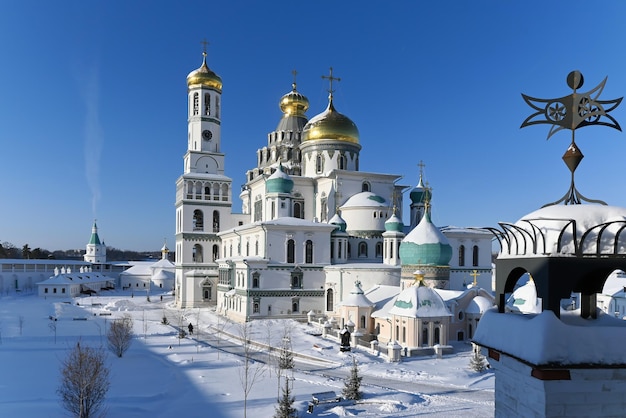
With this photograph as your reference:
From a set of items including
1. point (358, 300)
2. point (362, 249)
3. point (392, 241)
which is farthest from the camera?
point (362, 249)

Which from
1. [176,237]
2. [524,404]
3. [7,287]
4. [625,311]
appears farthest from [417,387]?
[7,287]

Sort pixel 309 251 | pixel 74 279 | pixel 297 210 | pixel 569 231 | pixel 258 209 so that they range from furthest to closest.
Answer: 1. pixel 74 279
2. pixel 258 209
3. pixel 297 210
4. pixel 309 251
5. pixel 569 231

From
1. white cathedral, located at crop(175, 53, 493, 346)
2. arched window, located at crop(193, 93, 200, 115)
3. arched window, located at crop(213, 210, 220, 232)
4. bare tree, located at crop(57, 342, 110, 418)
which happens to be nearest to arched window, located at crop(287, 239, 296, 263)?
white cathedral, located at crop(175, 53, 493, 346)

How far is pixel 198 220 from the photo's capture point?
40219 millimetres

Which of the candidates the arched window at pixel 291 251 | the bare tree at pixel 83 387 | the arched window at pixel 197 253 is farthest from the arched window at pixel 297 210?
the bare tree at pixel 83 387

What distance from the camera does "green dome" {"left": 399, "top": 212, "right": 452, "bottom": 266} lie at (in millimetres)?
26641

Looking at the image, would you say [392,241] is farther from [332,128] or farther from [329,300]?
[332,128]

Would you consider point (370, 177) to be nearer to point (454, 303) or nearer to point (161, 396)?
point (454, 303)

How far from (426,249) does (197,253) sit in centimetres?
2109

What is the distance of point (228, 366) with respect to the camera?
720 inches

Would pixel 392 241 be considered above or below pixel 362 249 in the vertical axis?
above

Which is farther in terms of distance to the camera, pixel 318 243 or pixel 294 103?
pixel 294 103

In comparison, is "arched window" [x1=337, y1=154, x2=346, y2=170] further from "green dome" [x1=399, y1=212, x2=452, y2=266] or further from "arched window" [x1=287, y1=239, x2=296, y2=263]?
"green dome" [x1=399, y1=212, x2=452, y2=266]

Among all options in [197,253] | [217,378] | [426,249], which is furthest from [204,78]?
→ [217,378]
